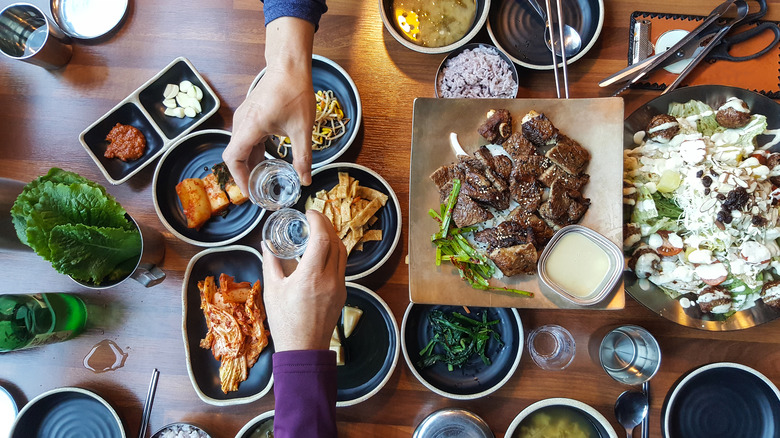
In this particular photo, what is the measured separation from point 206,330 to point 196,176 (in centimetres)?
78

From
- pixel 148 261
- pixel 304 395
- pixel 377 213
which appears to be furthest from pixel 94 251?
pixel 377 213

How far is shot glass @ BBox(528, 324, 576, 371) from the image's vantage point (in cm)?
196

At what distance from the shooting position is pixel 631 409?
1.87 m

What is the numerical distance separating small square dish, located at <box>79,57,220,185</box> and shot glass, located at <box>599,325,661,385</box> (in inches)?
87.8

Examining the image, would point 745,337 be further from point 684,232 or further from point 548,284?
point 548,284

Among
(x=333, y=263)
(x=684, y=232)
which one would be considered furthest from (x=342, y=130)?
(x=684, y=232)

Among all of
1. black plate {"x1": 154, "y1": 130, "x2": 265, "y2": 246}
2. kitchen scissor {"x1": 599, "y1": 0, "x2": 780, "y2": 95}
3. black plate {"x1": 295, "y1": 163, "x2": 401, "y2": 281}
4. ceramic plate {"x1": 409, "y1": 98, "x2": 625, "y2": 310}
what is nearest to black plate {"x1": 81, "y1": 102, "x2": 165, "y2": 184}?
black plate {"x1": 154, "y1": 130, "x2": 265, "y2": 246}

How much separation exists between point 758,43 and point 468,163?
1.61m

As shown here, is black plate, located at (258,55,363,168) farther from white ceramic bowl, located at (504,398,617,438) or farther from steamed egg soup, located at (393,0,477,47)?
white ceramic bowl, located at (504,398,617,438)

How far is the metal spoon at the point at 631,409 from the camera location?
1.86 metres

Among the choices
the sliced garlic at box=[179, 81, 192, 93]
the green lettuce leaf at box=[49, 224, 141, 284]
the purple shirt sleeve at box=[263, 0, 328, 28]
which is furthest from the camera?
the sliced garlic at box=[179, 81, 192, 93]

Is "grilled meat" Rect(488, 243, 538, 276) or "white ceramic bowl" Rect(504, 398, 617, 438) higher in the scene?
"grilled meat" Rect(488, 243, 538, 276)

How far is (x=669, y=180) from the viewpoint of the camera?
1779 millimetres

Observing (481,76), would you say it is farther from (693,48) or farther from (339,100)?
(693,48)
